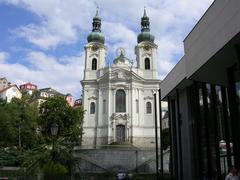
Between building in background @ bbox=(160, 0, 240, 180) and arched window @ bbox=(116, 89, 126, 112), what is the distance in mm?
34118

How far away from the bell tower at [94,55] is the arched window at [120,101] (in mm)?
5386

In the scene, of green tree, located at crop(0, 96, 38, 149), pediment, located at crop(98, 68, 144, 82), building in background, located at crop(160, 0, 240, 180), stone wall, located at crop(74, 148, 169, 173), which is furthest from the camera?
pediment, located at crop(98, 68, 144, 82)

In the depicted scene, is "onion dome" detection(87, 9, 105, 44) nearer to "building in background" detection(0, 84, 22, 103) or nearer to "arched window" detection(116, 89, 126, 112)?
"arched window" detection(116, 89, 126, 112)

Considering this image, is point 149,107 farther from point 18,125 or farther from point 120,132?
point 18,125

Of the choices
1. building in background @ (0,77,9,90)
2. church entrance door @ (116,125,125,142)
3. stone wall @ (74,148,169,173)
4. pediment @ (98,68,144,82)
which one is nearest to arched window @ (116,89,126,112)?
pediment @ (98,68,144,82)

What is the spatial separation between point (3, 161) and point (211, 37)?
33.8 m

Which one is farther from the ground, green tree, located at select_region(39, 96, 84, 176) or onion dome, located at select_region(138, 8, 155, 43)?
onion dome, located at select_region(138, 8, 155, 43)

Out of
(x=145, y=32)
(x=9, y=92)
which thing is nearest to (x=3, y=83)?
(x=9, y=92)

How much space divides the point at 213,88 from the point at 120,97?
40326 mm

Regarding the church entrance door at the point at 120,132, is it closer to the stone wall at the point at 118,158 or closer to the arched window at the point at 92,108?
the arched window at the point at 92,108

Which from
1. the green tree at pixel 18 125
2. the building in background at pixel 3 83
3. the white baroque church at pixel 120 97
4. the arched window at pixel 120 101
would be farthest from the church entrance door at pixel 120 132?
the building in background at pixel 3 83

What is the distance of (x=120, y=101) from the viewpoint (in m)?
56.6

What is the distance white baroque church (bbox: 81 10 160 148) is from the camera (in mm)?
54625

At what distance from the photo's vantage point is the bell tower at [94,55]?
195 ft
